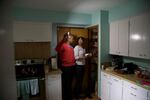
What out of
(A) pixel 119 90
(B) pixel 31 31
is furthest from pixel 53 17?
(A) pixel 119 90

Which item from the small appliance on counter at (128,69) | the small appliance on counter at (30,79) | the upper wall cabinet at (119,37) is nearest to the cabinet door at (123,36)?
the upper wall cabinet at (119,37)

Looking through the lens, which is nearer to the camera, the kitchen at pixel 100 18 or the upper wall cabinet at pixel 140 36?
the upper wall cabinet at pixel 140 36

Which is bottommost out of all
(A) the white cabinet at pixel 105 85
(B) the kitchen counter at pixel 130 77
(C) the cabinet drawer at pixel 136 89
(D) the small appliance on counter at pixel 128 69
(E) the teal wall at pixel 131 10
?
(A) the white cabinet at pixel 105 85

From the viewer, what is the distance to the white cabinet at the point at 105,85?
2922mm

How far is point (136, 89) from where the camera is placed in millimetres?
2102

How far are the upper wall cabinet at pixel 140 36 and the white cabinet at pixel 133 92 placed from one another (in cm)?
56

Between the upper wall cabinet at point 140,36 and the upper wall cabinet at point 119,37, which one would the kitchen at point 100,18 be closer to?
the upper wall cabinet at point 119,37

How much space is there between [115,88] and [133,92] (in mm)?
504

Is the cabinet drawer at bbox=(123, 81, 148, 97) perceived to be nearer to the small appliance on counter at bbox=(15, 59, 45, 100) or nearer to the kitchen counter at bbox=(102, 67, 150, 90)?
the kitchen counter at bbox=(102, 67, 150, 90)

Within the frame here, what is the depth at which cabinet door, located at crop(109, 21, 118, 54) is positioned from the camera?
292 cm

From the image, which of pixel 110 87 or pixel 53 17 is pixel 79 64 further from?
pixel 53 17

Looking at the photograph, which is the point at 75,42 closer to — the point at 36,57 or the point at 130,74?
the point at 36,57

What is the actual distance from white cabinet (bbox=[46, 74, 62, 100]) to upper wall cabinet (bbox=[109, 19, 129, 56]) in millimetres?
1488

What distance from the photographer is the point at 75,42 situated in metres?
3.73
